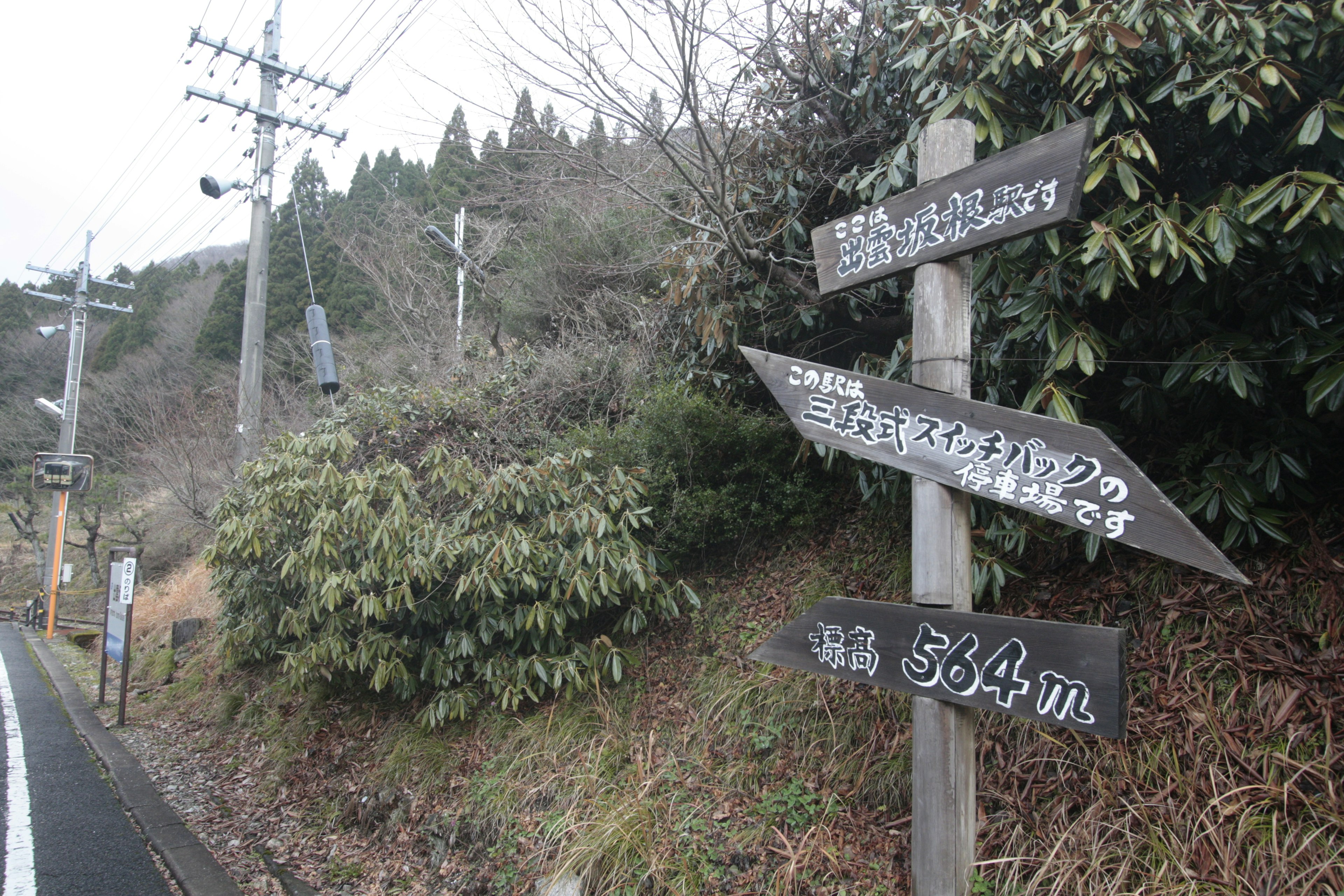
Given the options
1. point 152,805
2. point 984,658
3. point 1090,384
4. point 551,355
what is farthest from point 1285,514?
point 152,805

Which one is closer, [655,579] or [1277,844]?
[1277,844]

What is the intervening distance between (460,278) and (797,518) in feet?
28.3

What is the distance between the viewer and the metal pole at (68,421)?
15828mm

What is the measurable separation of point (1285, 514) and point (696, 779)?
10.4ft

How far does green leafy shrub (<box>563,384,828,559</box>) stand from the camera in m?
5.74

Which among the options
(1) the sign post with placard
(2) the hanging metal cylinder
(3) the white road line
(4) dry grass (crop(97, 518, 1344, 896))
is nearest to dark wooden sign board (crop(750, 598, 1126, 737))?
(4) dry grass (crop(97, 518, 1344, 896))

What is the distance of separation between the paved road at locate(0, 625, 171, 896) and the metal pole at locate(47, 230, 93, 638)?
28.4 ft

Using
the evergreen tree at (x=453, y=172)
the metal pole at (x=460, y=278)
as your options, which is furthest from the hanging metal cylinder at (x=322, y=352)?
the evergreen tree at (x=453, y=172)

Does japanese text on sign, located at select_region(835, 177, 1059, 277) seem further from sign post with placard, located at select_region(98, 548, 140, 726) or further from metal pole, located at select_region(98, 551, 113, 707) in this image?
metal pole, located at select_region(98, 551, 113, 707)

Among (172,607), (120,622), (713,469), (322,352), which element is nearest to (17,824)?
(120,622)

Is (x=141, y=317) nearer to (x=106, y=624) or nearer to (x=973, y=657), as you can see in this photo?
(x=106, y=624)

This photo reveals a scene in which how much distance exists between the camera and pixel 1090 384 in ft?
14.0

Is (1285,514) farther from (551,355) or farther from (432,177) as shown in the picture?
(432,177)

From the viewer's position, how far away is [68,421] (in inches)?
713
